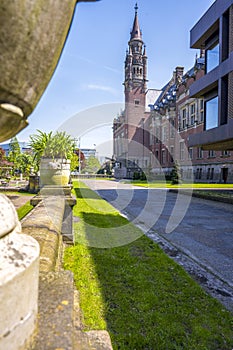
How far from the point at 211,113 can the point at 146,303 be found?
15.1 meters

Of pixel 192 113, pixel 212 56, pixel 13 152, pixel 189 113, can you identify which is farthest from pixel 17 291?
pixel 13 152

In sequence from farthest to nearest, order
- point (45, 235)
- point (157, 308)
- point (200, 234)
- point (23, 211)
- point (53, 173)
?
point (53, 173) → point (23, 211) → point (200, 234) → point (157, 308) → point (45, 235)

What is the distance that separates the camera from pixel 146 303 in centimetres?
269

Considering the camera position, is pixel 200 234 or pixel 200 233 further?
pixel 200 233

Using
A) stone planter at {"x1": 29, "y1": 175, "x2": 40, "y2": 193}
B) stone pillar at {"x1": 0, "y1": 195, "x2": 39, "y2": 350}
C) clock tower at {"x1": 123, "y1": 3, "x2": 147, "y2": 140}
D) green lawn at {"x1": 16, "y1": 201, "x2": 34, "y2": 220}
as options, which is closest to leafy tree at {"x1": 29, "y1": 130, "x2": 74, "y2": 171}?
stone planter at {"x1": 29, "y1": 175, "x2": 40, "y2": 193}

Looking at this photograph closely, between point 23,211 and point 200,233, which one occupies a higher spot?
point 23,211

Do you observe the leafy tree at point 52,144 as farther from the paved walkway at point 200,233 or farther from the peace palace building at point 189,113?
the peace palace building at point 189,113

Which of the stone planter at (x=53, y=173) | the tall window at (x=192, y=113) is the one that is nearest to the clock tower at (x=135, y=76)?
the tall window at (x=192, y=113)

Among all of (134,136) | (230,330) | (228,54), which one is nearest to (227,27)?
(228,54)

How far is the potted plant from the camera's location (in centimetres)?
1047

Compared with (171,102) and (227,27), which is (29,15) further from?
(171,102)

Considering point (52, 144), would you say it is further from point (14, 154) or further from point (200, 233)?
point (14, 154)

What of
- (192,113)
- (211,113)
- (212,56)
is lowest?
(211,113)

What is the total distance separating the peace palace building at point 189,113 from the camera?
14.0 meters
